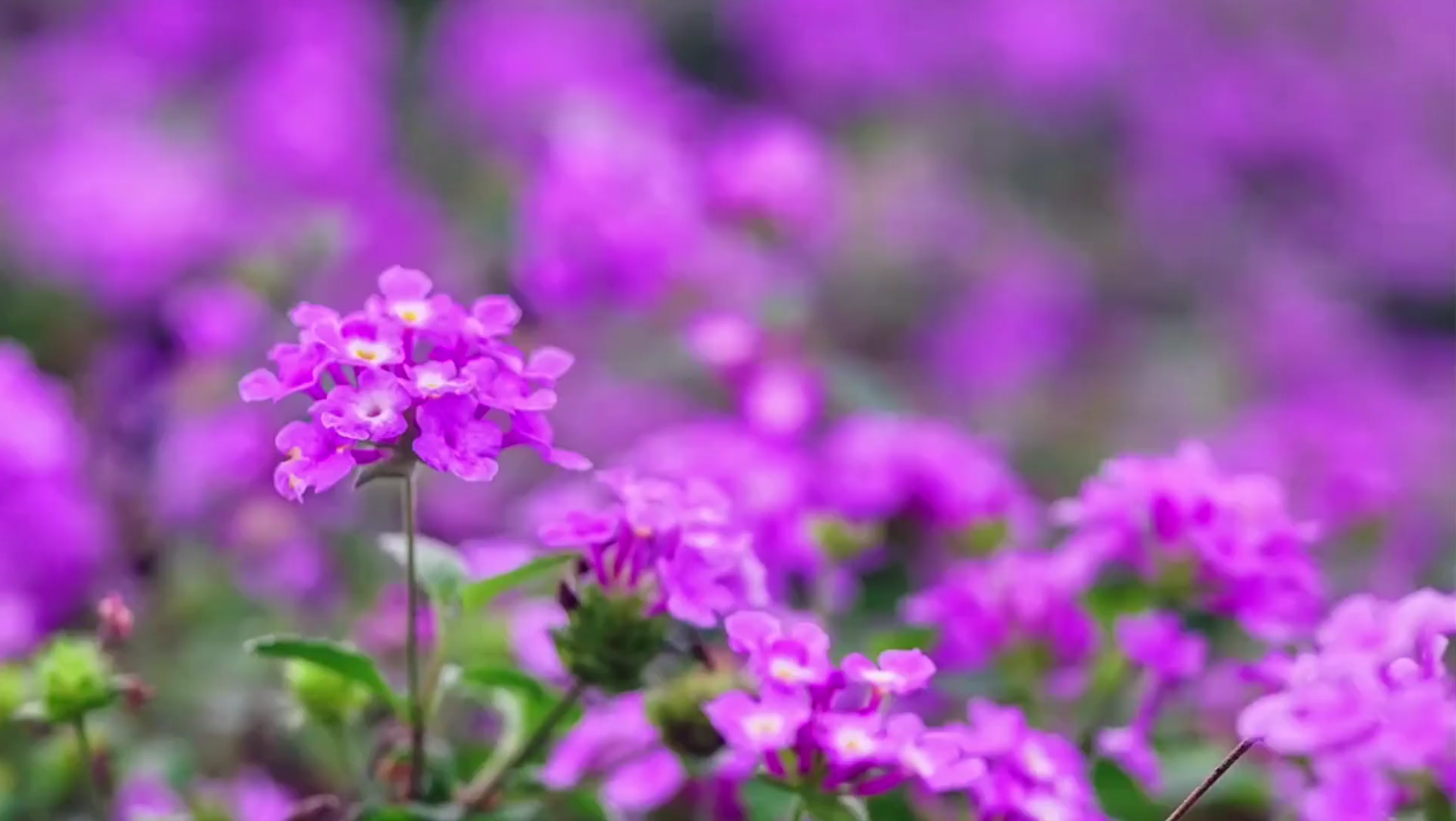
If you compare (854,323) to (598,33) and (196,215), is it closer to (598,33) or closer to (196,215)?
(598,33)

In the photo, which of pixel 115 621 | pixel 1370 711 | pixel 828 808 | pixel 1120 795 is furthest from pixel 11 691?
pixel 1370 711

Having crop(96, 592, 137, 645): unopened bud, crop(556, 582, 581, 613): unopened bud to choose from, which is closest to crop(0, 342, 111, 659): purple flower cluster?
crop(96, 592, 137, 645): unopened bud

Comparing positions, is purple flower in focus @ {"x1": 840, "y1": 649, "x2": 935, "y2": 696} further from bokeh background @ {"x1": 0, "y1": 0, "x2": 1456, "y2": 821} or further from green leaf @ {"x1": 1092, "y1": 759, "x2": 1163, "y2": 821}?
bokeh background @ {"x1": 0, "y1": 0, "x2": 1456, "y2": 821}

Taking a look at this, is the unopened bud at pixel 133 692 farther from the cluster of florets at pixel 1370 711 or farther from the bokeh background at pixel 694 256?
the cluster of florets at pixel 1370 711

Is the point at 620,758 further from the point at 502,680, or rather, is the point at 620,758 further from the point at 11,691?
the point at 11,691

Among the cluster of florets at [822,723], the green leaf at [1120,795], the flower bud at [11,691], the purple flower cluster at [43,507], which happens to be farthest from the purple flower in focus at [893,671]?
the purple flower cluster at [43,507]
